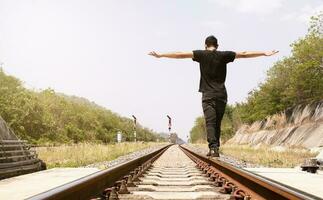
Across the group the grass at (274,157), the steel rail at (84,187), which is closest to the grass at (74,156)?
the grass at (274,157)

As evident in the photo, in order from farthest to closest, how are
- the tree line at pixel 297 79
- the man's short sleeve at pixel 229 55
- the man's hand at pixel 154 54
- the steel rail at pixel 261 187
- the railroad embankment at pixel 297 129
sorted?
1. the tree line at pixel 297 79
2. the railroad embankment at pixel 297 129
3. the man's short sleeve at pixel 229 55
4. the man's hand at pixel 154 54
5. the steel rail at pixel 261 187

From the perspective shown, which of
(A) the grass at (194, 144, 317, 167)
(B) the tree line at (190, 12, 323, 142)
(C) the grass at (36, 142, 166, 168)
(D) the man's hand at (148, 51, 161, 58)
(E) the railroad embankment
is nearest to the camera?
(D) the man's hand at (148, 51, 161, 58)

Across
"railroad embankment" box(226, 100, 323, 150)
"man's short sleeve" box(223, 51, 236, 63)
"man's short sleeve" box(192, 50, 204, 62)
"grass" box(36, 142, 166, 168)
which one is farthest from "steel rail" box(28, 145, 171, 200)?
"railroad embankment" box(226, 100, 323, 150)

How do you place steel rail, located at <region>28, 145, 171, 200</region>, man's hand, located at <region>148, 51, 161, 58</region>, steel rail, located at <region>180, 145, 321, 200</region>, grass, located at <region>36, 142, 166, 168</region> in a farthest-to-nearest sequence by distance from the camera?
grass, located at <region>36, 142, 166, 168</region> < man's hand, located at <region>148, 51, 161, 58</region> < steel rail, located at <region>180, 145, 321, 200</region> < steel rail, located at <region>28, 145, 171, 200</region>

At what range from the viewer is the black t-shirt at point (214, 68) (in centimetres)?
761

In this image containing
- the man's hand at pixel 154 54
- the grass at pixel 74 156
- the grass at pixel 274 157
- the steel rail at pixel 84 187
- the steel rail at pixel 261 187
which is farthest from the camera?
the grass at pixel 74 156

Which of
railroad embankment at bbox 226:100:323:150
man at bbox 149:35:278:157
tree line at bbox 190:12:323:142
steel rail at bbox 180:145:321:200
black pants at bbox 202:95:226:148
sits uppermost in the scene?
tree line at bbox 190:12:323:142

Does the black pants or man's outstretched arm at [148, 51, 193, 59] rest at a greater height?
man's outstretched arm at [148, 51, 193, 59]

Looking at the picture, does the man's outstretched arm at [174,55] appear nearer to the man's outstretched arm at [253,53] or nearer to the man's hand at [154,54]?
the man's hand at [154,54]

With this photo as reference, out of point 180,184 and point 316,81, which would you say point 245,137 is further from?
point 180,184

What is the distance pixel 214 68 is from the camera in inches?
300

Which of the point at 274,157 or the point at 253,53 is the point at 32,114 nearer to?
the point at 274,157

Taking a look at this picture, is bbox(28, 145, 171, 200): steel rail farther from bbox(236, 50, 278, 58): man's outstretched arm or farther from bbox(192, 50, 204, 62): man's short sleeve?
bbox(236, 50, 278, 58): man's outstretched arm

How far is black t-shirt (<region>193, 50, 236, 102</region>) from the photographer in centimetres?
761
